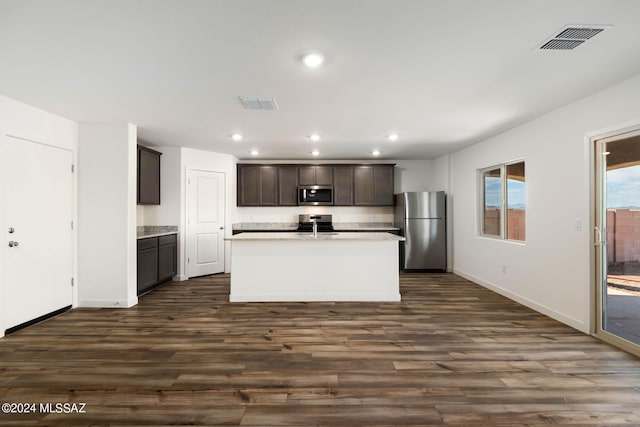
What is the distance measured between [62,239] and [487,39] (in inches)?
193

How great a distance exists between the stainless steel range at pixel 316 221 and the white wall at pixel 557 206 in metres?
3.19

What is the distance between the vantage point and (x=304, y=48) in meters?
2.29

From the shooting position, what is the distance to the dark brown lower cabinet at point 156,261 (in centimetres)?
466

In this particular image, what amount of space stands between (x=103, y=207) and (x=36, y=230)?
0.75m

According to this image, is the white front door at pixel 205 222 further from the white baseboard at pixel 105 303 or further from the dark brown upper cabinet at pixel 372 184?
the dark brown upper cabinet at pixel 372 184

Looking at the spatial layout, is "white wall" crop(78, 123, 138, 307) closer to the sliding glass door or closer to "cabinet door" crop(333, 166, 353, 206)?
"cabinet door" crop(333, 166, 353, 206)

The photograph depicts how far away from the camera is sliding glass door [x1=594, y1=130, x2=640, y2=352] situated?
293 centimetres

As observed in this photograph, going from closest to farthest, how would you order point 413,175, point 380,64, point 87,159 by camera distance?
point 380,64, point 87,159, point 413,175

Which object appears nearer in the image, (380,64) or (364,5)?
(364,5)

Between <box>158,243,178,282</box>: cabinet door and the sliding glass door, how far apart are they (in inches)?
227

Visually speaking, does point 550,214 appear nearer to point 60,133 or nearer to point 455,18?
point 455,18

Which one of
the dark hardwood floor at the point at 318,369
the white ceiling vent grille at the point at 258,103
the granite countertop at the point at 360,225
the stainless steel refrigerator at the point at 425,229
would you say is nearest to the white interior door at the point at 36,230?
the dark hardwood floor at the point at 318,369

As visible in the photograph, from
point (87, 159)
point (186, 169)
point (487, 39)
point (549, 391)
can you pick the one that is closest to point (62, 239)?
point (87, 159)

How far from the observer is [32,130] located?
3.54m
